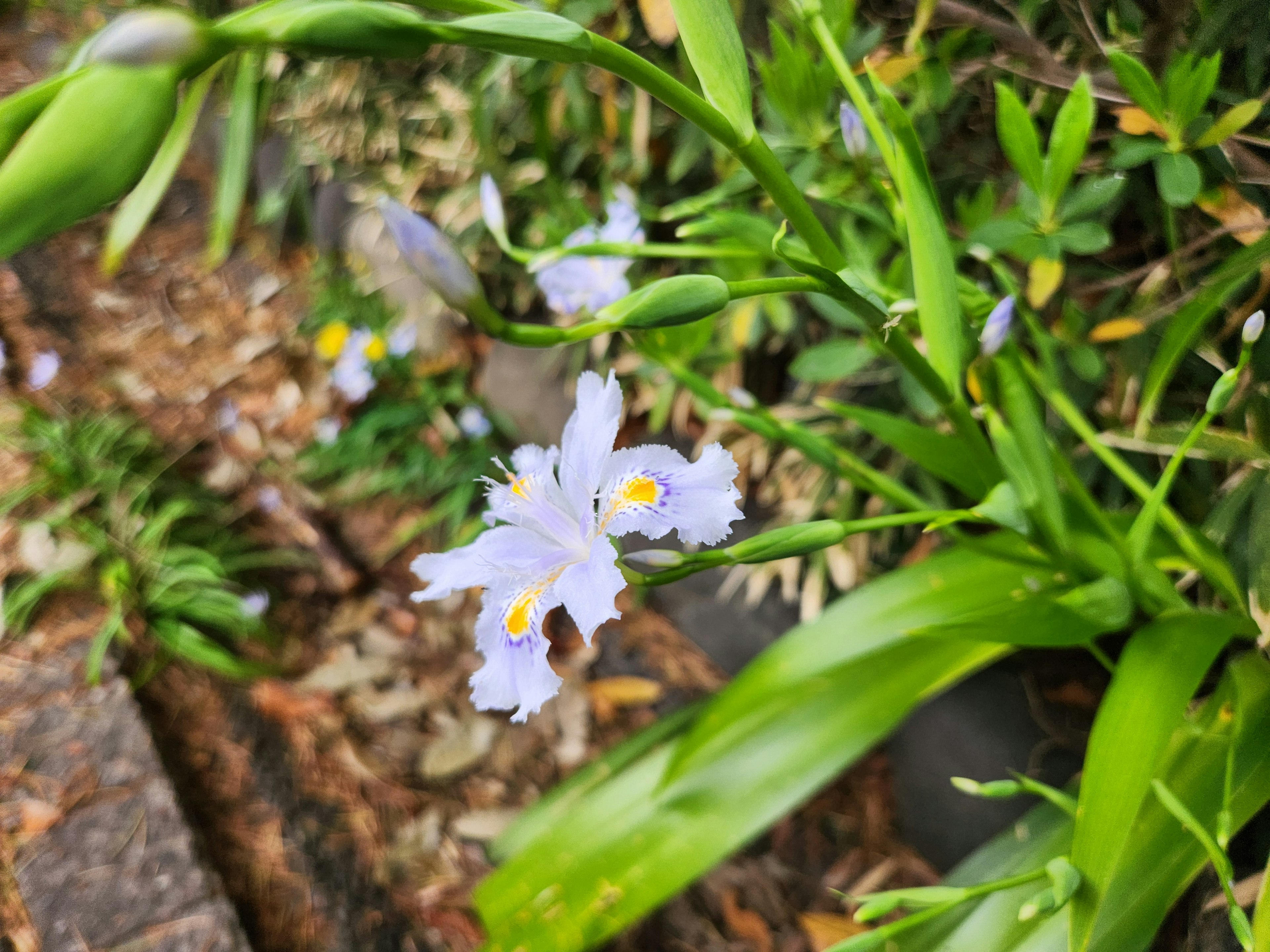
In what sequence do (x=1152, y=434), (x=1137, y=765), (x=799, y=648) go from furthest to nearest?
(x=799, y=648) < (x=1152, y=434) < (x=1137, y=765)

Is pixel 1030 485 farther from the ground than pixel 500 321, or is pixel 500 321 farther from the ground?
pixel 500 321

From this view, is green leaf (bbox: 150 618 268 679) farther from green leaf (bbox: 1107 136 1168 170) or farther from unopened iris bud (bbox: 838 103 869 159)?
green leaf (bbox: 1107 136 1168 170)

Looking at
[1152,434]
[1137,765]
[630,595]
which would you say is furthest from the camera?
[630,595]

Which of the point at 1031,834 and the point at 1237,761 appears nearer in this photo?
the point at 1237,761

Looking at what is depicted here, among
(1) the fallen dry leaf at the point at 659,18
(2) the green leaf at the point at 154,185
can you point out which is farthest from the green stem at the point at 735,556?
(2) the green leaf at the point at 154,185

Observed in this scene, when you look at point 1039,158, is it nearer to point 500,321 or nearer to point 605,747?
point 500,321

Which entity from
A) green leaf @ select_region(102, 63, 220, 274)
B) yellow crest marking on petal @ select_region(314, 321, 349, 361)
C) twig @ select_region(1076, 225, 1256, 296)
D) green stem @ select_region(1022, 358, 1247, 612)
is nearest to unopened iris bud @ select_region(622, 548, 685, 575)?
green stem @ select_region(1022, 358, 1247, 612)

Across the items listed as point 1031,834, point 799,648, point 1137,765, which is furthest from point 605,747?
point 1137,765
